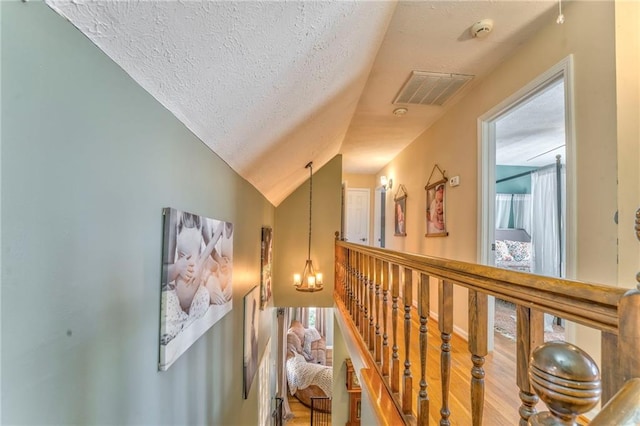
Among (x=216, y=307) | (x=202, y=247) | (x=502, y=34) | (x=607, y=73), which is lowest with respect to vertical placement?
(x=216, y=307)

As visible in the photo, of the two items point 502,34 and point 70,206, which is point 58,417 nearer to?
point 70,206

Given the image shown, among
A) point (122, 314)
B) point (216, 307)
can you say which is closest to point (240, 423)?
point (216, 307)

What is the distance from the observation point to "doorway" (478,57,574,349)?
6.66 ft

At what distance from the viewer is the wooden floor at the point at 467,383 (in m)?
1.55

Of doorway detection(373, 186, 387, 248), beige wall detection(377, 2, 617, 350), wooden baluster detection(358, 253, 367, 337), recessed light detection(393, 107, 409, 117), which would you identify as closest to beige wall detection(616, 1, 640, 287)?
beige wall detection(377, 2, 617, 350)

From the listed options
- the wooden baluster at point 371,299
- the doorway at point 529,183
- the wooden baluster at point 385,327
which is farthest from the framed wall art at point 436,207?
the wooden baluster at point 385,327

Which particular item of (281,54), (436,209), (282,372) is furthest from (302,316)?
(281,54)

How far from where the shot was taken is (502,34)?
199cm

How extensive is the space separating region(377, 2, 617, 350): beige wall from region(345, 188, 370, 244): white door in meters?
3.83

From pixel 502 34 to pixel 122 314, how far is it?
2.70 m

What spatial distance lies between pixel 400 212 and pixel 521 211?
2860mm

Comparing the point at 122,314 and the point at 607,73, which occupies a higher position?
the point at 607,73

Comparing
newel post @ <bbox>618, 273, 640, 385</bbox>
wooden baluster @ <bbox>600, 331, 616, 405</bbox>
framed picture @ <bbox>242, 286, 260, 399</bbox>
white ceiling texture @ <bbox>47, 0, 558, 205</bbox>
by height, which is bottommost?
framed picture @ <bbox>242, 286, 260, 399</bbox>

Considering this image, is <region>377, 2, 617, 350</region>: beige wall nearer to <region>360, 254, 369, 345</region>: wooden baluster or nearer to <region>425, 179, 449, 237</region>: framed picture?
<region>425, 179, 449, 237</region>: framed picture
